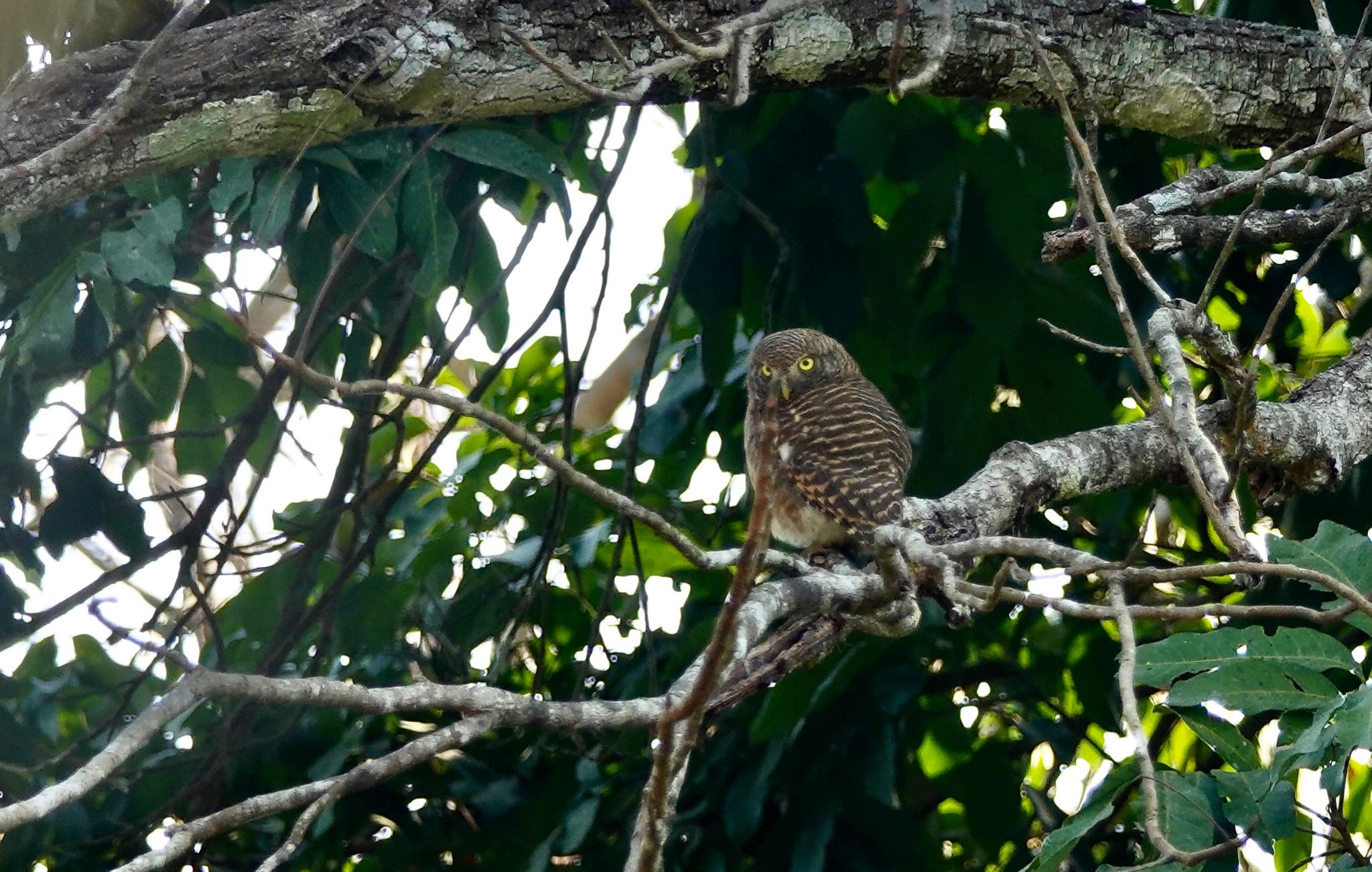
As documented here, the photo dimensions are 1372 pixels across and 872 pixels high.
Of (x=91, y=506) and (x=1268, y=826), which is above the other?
(x=91, y=506)

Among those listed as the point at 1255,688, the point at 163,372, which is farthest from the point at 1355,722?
the point at 163,372

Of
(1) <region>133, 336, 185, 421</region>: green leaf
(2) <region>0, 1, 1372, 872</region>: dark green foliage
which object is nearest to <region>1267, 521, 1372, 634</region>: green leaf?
(2) <region>0, 1, 1372, 872</region>: dark green foliage

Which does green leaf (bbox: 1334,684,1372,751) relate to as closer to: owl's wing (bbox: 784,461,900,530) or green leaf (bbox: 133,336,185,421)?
owl's wing (bbox: 784,461,900,530)

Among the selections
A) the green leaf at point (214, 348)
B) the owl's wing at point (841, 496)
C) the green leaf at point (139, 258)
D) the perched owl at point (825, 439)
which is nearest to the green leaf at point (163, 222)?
the green leaf at point (139, 258)

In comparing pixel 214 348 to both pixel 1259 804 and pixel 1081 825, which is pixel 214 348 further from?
pixel 1259 804

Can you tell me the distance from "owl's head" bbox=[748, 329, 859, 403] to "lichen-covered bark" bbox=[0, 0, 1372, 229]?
0.99 meters

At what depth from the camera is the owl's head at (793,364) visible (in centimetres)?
399

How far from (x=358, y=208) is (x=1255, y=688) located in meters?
2.11

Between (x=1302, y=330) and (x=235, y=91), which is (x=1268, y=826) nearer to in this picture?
(x=235, y=91)

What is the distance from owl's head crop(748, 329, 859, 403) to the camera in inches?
157

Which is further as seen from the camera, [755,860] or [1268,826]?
[755,860]

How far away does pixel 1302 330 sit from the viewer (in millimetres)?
4453

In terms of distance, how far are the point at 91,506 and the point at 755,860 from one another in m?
1.94

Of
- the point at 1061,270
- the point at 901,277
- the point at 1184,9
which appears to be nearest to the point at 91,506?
the point at 901,277
